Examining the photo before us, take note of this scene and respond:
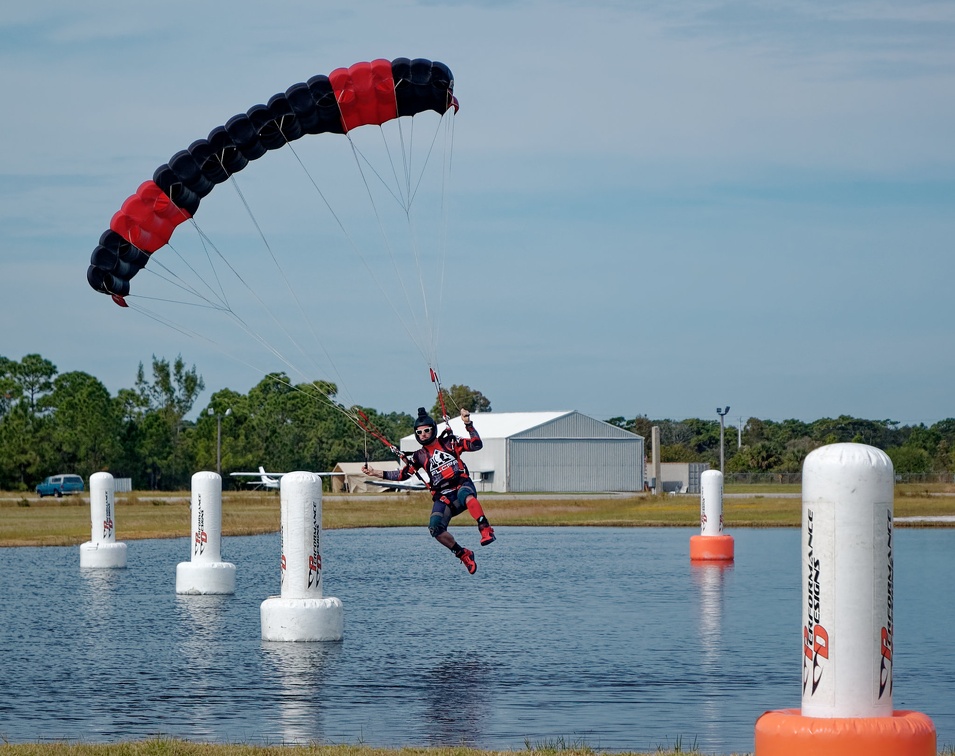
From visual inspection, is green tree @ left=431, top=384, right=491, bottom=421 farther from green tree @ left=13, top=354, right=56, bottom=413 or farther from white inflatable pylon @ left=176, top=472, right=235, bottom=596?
white inflatable pylon @ left=176, top=472, right=235, bottom=596

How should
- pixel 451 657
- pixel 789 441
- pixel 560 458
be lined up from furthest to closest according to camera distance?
pixel 789 441, pixel 560 458, pixel 451 657

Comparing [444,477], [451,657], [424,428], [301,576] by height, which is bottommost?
[451,657]

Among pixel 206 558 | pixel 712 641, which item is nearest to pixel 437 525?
pixel 712 641

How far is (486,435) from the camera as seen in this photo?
108 m

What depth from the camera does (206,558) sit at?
85.4 ft

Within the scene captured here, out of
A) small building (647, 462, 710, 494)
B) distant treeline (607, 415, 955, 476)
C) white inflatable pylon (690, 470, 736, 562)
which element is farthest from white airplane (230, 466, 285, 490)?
white inflatable pylon (690, 470, 736, 562)

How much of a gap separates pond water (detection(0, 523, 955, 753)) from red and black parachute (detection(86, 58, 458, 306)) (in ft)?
20.0

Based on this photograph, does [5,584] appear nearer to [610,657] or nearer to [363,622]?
[363,622]

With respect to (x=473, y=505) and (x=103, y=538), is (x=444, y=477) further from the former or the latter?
(x=103, y=538)

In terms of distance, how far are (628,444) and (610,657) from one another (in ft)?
296

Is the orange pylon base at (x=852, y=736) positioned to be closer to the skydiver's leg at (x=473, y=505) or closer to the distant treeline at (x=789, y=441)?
the skydiver's leg at (x=473, y=505)

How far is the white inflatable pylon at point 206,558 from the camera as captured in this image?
1010 inches

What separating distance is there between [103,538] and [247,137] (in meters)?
14.2

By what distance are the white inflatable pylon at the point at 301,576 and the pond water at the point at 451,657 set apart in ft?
0.96
